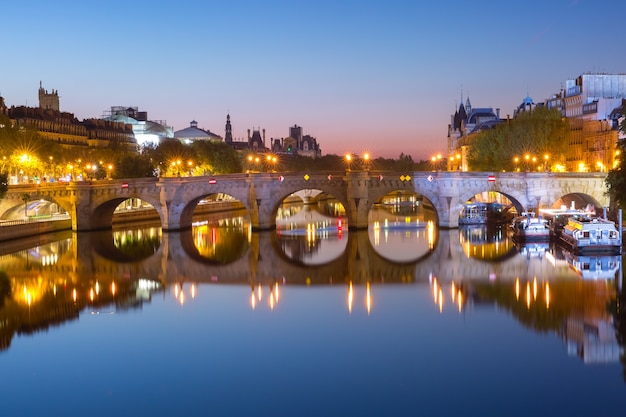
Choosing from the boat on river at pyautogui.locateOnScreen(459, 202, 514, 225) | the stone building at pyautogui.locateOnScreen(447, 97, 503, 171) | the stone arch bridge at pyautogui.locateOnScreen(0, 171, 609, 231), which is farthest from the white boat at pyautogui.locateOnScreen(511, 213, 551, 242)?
the stone building at pyautogui.locateOnScreen(447, 97, 503, 171)

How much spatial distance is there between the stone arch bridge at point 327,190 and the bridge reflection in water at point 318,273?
1941mm

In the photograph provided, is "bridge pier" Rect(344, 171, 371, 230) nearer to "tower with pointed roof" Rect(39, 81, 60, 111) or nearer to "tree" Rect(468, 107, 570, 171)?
"tree" Rect(468, 107, 570, 171)

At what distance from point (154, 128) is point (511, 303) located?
4337 inches

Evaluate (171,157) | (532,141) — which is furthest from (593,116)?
(171,157)

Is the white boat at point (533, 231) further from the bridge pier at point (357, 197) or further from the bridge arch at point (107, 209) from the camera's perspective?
the bridge arch at point (107, 209)

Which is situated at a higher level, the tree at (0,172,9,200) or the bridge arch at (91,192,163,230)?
the tree at (0,172,9,200)

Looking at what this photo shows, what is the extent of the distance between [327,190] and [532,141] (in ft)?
85.2

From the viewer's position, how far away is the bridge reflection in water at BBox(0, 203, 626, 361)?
29578 millimetres

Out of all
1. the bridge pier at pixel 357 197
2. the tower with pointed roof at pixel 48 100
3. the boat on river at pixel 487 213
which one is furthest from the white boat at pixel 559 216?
the tower with pointed roof at pixel 48 100

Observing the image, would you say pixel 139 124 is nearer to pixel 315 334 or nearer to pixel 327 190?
pixel 327 190

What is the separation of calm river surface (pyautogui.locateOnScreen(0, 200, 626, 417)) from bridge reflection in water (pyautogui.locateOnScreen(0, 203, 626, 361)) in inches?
5.2

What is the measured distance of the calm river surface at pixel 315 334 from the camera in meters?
20.2

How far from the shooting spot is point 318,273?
39.4m

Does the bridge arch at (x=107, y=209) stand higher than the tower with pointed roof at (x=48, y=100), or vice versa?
the tower with pointed roof at (x=48, y=100)
